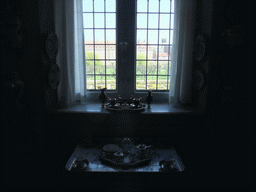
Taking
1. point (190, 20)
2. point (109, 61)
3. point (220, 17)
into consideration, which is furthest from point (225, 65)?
point (109, 61)

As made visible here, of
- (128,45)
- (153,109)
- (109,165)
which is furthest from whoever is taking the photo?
(128,45)

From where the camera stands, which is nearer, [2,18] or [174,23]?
[2,18]

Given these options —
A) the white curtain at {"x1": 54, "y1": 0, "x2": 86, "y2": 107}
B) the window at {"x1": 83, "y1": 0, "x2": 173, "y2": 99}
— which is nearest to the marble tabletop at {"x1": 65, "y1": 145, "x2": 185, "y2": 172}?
the white curtain at {"x1": 54, "y1": 0, "x2": 86, "y2": 107}

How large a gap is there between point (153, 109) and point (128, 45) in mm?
918

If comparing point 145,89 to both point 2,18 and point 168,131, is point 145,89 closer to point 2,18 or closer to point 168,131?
point 168,131

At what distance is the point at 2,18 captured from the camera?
2039 mm

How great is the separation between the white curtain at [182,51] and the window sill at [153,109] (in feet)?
0.38

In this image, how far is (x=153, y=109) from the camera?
2529mm

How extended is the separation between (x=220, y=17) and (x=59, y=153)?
7.88 feet

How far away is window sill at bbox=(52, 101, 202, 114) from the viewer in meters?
2.38

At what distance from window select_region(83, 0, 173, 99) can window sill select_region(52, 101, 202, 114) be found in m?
0.21

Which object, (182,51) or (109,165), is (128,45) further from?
(109,165)

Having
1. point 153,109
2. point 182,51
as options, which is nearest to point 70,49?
point 153,109

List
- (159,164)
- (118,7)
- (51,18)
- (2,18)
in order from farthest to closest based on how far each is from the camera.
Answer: (118,7), (51,18), (2,18), (159,164)
